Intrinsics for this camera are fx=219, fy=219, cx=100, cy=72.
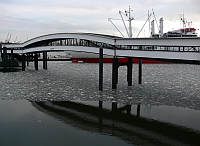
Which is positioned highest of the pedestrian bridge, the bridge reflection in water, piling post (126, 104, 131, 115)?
the pedestrian bridge

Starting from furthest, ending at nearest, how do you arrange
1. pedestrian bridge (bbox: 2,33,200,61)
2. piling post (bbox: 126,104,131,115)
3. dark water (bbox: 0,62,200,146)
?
pedestrian bridge (bbox: 2,33,200,61), piling post (bbox: 126,104,131,115), dark water (bbox: 0,62,200,146)

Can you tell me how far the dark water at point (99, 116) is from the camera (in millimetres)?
9883

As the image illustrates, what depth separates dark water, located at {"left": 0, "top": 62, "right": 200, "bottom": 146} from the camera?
389 inches

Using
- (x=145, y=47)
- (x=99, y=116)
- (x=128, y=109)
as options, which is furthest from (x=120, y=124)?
(x=145, y=47)

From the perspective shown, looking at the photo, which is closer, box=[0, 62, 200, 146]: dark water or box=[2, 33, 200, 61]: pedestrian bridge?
box=[0, 62, 200, 146]: dark water

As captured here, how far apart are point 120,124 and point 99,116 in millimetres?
1735

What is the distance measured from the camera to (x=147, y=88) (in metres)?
20.1

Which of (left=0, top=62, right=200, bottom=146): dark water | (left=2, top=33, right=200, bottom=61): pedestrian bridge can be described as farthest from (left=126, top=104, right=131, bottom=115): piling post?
(left=2, top=33, right=200, bottom=61): pedestrian bridge

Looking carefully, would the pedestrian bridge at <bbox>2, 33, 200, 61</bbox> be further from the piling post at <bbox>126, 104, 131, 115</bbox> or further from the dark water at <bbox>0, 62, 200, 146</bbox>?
the piling post at <bbox>126, 104, 131, 115</bbox>

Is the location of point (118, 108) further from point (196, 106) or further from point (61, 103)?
point (196, 106)

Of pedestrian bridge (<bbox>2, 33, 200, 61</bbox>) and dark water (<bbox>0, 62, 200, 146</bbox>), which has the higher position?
pedestrian bridge (<bbox>2, 33, 200, 61</bbox>)

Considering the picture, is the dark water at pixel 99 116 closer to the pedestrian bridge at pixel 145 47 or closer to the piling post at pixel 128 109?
the piling post at pixel 128 109

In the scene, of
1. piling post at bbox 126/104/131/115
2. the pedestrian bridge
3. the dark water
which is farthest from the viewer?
the pedestrian bridge

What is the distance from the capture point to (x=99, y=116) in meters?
13.2
